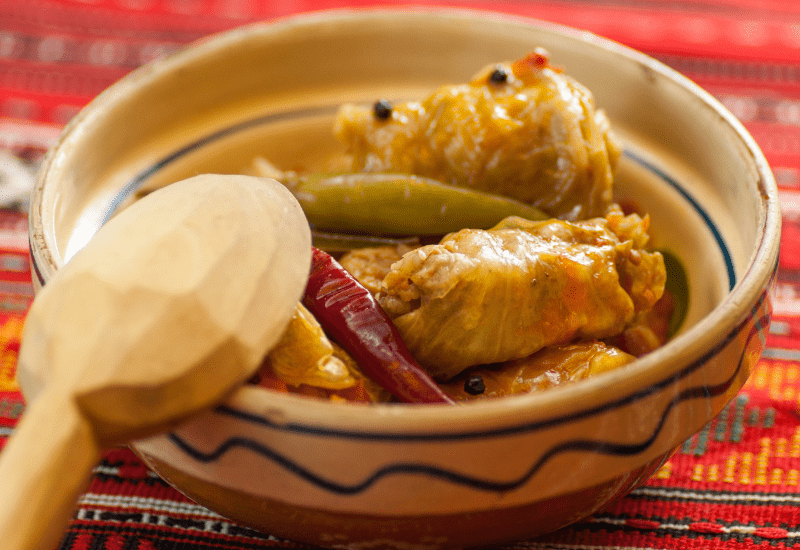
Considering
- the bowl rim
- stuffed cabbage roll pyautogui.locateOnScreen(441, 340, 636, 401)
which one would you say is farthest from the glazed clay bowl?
stuffed cabbage roll pyautogui.locateOnScreen(441, 340, 636, 401)

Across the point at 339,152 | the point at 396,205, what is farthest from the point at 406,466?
the point at 339,152

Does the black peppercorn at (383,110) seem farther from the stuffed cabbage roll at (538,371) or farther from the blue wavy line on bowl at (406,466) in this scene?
the blue wavy line on bowl at (406,466)

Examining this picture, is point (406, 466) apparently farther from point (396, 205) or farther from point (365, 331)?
point (396, 205)

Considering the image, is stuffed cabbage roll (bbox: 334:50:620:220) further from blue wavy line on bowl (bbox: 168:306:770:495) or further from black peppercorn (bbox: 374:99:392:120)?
blue wavy line on bowl (bbox: 168:306:770:495)

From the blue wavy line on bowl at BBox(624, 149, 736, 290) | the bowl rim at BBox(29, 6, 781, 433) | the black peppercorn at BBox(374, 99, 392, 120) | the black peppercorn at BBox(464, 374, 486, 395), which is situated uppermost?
the bowl rim at BBox(29, 6, 781, 433)

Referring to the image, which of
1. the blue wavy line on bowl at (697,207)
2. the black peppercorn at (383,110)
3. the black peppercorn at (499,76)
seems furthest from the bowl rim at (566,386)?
the black peppercorn at (383,110)

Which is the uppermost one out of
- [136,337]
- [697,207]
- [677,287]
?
[136,337]
